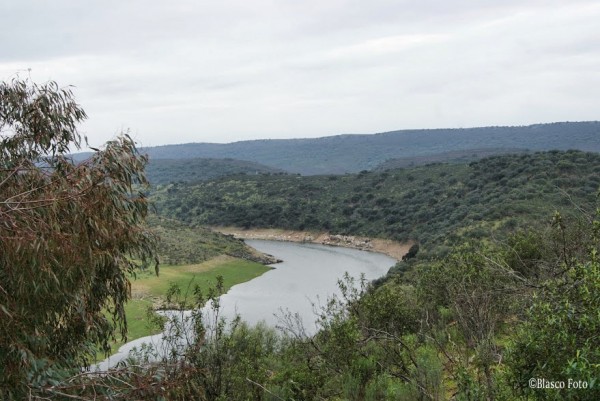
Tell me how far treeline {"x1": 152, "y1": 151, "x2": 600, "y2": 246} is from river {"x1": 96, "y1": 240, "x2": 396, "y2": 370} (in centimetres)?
579

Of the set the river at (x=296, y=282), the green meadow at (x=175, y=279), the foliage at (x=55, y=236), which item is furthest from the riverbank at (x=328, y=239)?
the foliage at (x=55, y=236)

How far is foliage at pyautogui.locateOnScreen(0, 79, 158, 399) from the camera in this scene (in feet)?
13.6

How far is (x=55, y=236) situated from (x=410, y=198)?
6498 cm

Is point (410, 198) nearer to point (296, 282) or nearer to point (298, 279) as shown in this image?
point (298, 279)

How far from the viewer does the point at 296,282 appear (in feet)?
141

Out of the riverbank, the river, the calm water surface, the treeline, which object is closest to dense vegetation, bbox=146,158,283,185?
the treeline

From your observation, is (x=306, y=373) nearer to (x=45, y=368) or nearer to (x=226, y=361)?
(x=226, y=361)

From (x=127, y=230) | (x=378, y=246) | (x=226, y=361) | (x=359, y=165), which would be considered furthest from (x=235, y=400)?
(x=359, y=165)

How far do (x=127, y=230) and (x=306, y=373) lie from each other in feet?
12.2

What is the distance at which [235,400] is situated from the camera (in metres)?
7.67

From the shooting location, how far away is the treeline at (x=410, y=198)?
41688mm

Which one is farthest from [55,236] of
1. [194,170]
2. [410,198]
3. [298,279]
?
[194,170]

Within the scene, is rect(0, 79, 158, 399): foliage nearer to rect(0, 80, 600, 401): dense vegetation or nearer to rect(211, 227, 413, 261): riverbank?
rect(0, 80, 600, 401): dense vegetation

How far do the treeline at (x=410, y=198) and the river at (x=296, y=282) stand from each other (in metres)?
5.79
